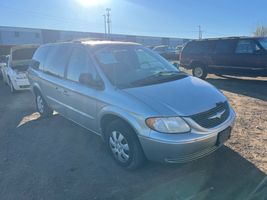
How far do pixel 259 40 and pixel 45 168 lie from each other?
9.32 m

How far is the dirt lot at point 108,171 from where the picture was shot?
3.20 meters

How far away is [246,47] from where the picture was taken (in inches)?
409

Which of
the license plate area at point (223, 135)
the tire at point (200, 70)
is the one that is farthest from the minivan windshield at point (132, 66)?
the tire at point (200, 70)

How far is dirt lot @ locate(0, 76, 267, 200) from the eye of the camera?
3.20m

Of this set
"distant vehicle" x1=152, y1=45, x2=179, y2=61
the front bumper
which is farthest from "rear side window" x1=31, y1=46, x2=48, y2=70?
"distant vehicle" x1=152, y1=45, x2=179, y2=61

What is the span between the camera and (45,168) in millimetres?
3938

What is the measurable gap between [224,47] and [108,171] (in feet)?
29.9

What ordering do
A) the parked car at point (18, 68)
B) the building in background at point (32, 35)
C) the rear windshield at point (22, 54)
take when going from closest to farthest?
1. the parked car at point (18, 68)
2. the rear windshield at point (22, 54)
3. the building in background at point (32, 35)

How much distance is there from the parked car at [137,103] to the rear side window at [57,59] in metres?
0.02

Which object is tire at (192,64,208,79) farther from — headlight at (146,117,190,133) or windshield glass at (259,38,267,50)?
headlight at (146,117,190,133)

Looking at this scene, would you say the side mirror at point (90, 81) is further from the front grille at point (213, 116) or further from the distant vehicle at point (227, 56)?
the distant vehicle at point (227, 56)

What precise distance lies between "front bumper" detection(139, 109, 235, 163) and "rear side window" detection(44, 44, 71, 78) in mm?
2458

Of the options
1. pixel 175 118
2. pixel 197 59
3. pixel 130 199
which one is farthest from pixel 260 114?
pixel 197 59

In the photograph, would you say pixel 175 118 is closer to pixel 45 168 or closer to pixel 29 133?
pixel 45 168
